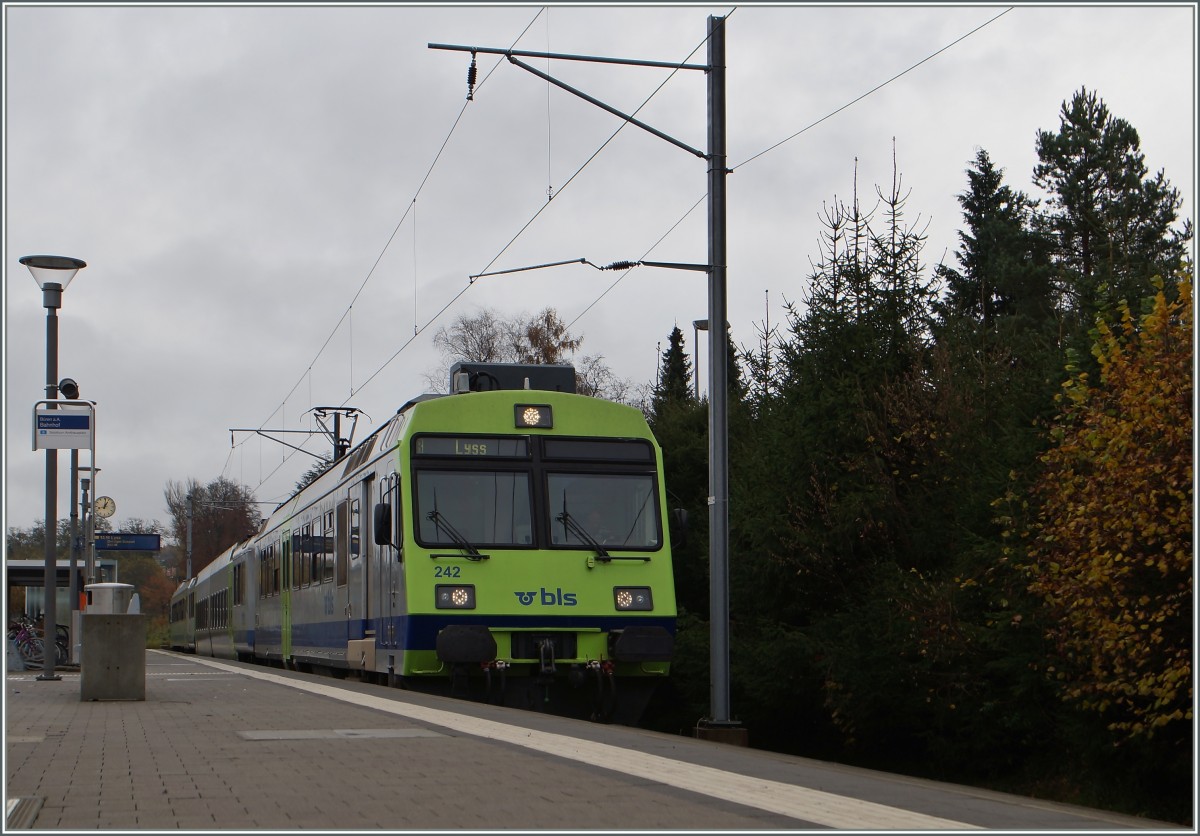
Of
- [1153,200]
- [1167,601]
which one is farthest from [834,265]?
[1153,200]

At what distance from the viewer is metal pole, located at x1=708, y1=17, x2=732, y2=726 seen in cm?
1586

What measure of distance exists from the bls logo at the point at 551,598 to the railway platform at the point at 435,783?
3.20 meters

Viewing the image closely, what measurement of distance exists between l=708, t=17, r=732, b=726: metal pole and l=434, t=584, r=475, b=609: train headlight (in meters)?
2.51

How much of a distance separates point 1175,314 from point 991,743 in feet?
18.4

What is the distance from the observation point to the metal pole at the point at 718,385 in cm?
1586

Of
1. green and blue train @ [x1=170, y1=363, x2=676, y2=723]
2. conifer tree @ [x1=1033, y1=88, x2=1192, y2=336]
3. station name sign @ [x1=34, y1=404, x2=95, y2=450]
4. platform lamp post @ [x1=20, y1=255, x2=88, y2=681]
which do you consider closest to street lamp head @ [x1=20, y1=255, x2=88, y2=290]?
platform lamp post @ [x1=20, y1=255, x2=88, y2=681]

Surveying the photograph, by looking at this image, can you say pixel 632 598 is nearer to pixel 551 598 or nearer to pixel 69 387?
pixel 551 598

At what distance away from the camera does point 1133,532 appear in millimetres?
12945

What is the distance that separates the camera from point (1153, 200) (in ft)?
161

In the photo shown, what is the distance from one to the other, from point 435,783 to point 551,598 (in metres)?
8.33

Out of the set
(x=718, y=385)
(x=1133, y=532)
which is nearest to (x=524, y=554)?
(x=718, y=385)

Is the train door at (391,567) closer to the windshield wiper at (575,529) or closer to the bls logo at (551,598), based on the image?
the bls logo at (551,598)

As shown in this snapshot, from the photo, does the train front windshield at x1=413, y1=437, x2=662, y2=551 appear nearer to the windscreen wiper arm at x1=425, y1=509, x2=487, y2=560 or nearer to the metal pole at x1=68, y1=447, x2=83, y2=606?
the windscreen wiper arm at x1=425, y1=509, x2=487, y2=560

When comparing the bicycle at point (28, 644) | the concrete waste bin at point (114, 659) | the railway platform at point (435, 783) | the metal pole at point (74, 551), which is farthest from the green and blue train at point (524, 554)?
the bicycle at point (28, 644)
